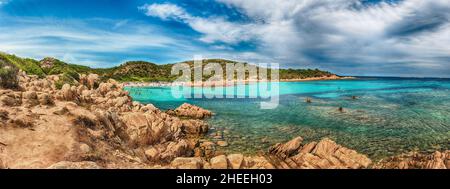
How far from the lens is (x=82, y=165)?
496 inches

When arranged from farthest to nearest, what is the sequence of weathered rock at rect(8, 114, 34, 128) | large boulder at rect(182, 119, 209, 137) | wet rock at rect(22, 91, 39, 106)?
large boulder at rect(182, 119, 209, 137) → wet rock at rect(22, 91, 39, 106) → weathered rock at rect(8, 114, 34, 128)

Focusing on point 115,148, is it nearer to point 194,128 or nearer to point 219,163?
point 219,163

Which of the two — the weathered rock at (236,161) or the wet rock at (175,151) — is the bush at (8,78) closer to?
the wet rock at (175,151)

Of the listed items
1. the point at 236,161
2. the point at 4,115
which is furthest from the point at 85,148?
the point at 236,161

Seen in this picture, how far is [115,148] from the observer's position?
17547 millimetres

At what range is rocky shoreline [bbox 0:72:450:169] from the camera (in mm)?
14336

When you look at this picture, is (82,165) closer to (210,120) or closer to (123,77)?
(210,120)

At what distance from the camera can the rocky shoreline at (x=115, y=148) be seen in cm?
1434

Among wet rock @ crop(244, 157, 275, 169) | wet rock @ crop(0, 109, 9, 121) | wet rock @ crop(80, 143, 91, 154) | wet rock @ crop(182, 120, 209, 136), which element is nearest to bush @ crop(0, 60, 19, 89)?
wet rock @ crop(0, 109, 9, 121)

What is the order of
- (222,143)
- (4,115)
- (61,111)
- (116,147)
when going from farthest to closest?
(222,143) < (61,111) < (116,147) < (4,115)

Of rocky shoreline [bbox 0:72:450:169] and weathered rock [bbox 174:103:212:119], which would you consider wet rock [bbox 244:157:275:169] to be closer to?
rocky shoreline [bbox 0:72:450:169]

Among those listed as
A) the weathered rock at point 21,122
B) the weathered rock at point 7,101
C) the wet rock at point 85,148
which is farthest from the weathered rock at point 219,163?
the weathered rock at point 7,101
